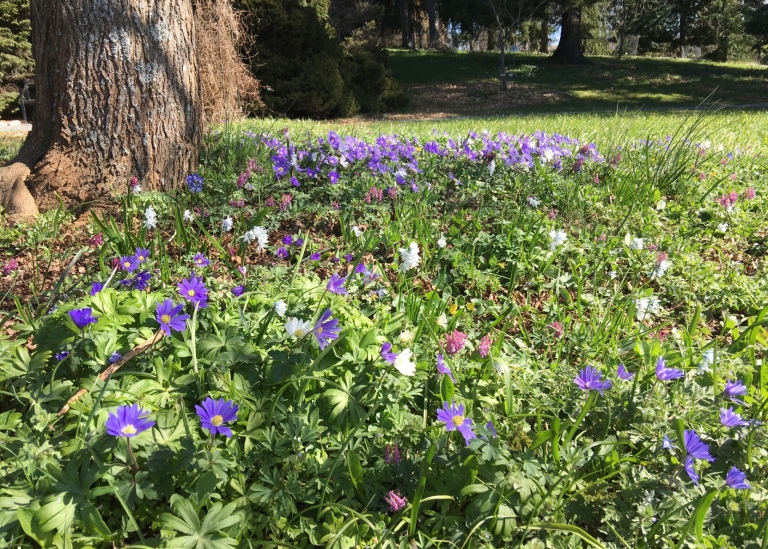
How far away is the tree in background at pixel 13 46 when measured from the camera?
11.5m

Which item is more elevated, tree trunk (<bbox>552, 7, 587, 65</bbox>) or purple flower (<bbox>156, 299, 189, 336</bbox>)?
tree trunk (<bbox>552, 7, 587, 65</bbox>)

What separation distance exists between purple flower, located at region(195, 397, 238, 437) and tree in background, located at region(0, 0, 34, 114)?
1337cm

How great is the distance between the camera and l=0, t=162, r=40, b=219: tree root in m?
3.02

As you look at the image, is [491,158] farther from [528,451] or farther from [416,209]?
[528,451]

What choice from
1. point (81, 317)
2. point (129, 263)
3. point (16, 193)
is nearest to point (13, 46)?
point (16, 193)

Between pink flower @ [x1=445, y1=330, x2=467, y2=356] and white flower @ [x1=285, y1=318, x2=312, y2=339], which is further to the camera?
pink flower @ [x1=445, y1=330, x2=467, y2=356]

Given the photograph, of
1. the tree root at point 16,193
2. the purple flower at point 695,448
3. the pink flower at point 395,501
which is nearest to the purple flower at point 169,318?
the pink flower at point 395,501

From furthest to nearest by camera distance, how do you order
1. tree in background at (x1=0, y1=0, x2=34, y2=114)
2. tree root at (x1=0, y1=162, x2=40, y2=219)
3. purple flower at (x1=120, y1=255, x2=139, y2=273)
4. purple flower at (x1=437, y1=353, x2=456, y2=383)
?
tree in background at (x1=0, y1=0, x2=34, y2=114), tree root at (x1=0, y1=162, x2=40, y2=219), purple flower at (x1=120, y1=255, x2=139, y2=273), purple flower at (x1=437, y1=353, x2=456, y2=383)

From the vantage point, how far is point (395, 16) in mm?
31734

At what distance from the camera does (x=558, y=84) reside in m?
21.7

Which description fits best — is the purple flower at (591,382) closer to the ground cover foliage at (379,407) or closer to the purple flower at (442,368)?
the ground cover foliage at (379,407)

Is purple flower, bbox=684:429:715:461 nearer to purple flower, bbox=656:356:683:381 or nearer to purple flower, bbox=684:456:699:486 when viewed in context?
purple flower, bbox=684:456:699:486

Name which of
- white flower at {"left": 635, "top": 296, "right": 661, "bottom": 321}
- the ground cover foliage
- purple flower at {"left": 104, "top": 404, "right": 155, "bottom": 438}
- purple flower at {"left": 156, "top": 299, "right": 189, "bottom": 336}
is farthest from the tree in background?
white flower at {"left": 635, "top": 296, "right": 661, "bottom": 321}

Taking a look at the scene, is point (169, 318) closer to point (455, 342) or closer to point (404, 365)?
point (404, 365)
